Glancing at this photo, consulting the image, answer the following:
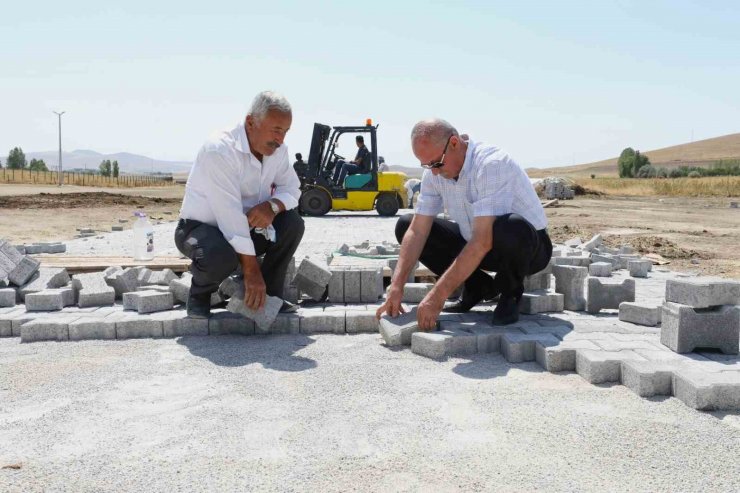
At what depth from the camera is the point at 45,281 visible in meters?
4.86

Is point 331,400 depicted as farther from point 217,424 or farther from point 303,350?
point 303,350

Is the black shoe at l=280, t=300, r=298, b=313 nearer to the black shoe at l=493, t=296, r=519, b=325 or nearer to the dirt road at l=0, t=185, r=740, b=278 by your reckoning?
the black shoe at l=493, t=296, r=519, b=325

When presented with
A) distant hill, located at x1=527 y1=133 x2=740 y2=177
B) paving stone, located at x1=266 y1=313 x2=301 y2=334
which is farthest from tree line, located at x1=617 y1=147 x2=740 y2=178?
paving stone, located at x1=266 y1=313 x2=301 y2=334

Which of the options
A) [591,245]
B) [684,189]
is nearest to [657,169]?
[684,189]

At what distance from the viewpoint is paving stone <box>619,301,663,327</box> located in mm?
4059

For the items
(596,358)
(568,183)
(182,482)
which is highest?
(568,183)

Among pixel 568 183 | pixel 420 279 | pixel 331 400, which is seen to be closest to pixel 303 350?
pixel 331 400

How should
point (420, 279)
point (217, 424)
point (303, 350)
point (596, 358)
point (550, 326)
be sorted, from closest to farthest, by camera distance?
1. point (217, 424)
2. point (596, 358)
3. point (303, 350)
4. point (550, 326)
5. point (420, 279)

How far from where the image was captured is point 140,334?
4.00 metres

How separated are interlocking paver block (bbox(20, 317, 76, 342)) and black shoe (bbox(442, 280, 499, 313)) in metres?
2.61

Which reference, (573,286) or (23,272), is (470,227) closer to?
(573,286)

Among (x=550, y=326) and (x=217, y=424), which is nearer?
(x=217, y=424)

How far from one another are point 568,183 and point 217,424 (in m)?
27.3

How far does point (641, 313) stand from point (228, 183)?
2.86 meters
